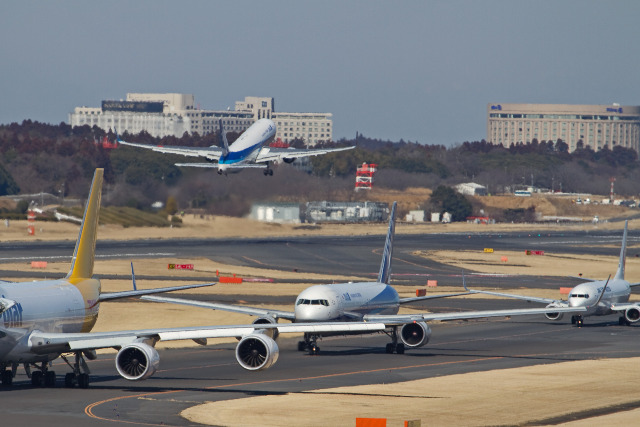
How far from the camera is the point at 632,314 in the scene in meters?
75.8

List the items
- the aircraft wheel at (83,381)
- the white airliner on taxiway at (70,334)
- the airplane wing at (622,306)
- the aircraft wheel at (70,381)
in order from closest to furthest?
1. the white airliner on taxiway at (70,334)
2. the aircraft wheel at (83,381)
3. the aircraft wheel at (70,381)
4. the airplane wing at (622,306)

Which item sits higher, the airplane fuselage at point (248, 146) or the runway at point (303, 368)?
the airplane fuselage at point (248, 146)

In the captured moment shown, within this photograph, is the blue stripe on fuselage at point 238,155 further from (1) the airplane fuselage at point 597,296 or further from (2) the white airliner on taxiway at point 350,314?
(2) the white airliner on taxiway at point 350,314

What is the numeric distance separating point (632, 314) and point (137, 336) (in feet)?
150

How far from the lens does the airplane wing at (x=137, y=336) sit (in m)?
39.2

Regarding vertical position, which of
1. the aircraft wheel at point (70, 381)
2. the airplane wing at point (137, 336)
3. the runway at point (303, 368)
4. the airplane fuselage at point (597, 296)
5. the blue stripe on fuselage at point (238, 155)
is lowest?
the runway at point (303, 368)

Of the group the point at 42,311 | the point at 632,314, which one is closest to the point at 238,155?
the point at 632,314

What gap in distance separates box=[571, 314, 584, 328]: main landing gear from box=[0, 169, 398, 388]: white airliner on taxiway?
35.6 metres

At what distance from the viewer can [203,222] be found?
497 feet

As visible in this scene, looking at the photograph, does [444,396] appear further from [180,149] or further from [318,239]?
[318,239]

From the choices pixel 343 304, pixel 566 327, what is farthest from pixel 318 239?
pixel 343 304

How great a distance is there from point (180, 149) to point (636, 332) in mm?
69681

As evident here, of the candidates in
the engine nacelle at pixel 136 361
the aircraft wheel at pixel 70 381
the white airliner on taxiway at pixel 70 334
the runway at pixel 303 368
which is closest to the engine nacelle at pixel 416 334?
the runway at pixel 303 368

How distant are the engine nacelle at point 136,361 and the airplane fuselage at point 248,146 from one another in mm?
78838
